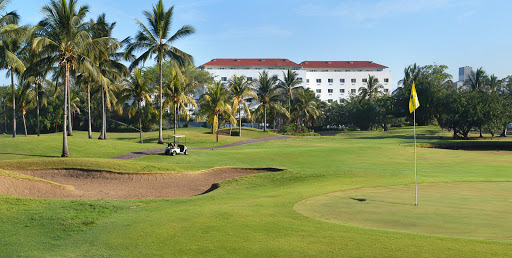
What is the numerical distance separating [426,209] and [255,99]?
201 feet

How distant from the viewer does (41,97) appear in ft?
192

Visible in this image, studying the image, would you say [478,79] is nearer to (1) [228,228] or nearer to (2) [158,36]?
(2) [158,36]

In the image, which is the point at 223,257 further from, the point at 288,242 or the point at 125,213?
the point at 125,213

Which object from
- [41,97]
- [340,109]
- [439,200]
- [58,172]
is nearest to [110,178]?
[58,172]

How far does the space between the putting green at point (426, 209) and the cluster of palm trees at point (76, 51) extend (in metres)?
25.6

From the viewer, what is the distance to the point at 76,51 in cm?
3394

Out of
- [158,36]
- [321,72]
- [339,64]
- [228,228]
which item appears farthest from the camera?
[339,64]

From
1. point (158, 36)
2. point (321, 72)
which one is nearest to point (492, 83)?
point (321, 72)

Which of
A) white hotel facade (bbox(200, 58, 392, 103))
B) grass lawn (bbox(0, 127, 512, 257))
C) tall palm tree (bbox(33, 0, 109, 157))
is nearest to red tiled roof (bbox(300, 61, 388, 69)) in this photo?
white hotel facade (bbox(200, 58, 392, 103))

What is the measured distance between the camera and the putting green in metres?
11.0

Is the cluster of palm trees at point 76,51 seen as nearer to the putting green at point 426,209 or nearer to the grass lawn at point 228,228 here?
the grass lawn at point 228,228

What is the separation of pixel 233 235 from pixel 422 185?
13398 mm

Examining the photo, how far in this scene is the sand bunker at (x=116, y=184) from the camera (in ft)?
65.4

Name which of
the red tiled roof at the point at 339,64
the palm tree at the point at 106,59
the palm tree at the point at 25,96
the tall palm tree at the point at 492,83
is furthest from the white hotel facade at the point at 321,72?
the palm tree at the point at 106,59
